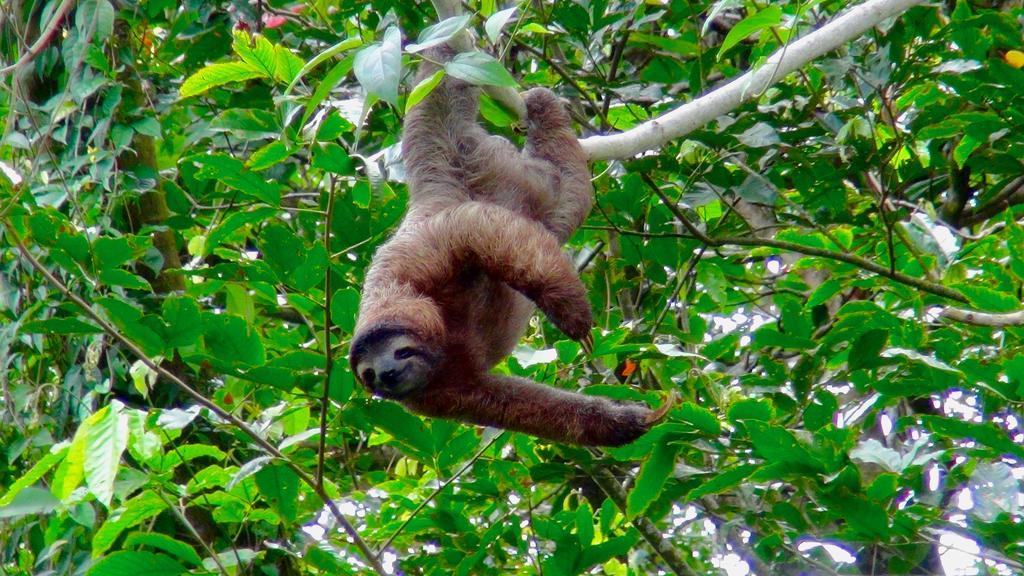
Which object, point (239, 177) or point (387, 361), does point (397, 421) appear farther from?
point (239, 177)

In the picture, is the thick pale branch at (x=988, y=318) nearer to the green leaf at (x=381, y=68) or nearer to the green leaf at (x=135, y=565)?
the green leaf at (x=381, y=68)

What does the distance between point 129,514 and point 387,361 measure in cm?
127

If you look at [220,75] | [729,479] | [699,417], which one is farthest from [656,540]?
[220,75]

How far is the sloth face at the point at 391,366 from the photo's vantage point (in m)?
4.36

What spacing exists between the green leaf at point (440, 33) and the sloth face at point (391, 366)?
1.57m

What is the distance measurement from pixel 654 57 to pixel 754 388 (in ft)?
8.79

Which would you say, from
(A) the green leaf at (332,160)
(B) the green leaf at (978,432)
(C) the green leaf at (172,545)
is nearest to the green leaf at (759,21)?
(B) the green leaf at (978,432)

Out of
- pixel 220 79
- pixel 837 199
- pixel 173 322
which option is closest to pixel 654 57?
pixel 837 199

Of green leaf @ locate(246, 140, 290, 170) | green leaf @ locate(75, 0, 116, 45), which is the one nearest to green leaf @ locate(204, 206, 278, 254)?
green leaf @ locate(246, 140, 290, 170)

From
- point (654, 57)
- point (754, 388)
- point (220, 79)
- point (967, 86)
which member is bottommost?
point (754, 388)

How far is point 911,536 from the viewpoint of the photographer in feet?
13.3

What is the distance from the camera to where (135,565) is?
399cm

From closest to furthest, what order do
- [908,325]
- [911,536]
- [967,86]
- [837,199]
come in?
[911,536] < [908,325] < [967,86] < [837,199]

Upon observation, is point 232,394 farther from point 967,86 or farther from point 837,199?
point 967,86
